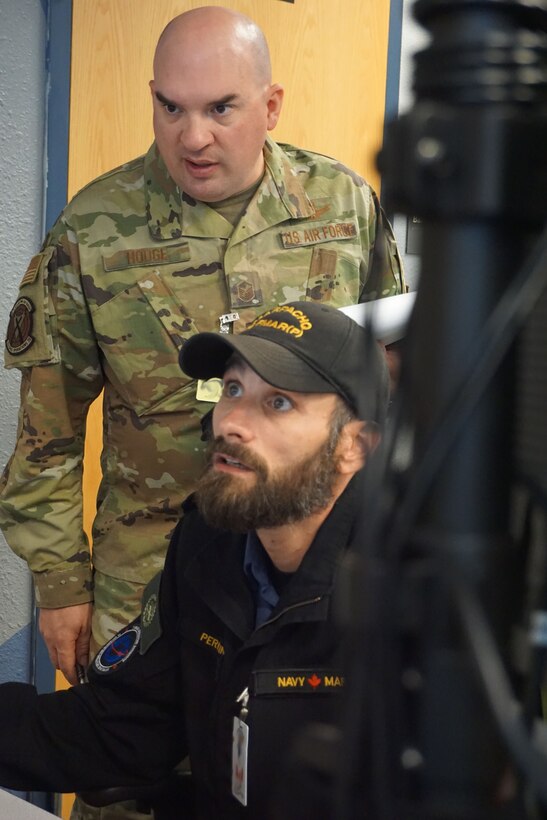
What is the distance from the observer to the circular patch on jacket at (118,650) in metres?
1.48

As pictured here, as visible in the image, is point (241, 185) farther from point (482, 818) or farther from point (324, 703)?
point (482, 818)

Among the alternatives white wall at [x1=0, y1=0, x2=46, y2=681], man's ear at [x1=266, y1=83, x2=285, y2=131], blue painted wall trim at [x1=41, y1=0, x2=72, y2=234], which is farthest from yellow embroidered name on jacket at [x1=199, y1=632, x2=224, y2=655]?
blue painted wall trim at [x1=41, y1=0, x2=72, y2=234]

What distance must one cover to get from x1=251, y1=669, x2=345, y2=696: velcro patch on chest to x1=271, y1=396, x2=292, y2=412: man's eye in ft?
1.12

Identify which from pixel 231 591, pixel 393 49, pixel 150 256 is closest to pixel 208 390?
pixel 150 256

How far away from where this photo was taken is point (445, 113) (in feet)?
→ 1.28

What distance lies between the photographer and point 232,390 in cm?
148

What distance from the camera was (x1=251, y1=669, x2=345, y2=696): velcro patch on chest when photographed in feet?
4.17

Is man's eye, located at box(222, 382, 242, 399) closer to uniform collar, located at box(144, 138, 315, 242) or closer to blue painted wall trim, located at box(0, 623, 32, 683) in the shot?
uniform collar, located at box(144, 138, 315, 242)

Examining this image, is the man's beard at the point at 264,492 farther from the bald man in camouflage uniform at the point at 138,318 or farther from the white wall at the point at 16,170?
the white wall at the point at 16,170

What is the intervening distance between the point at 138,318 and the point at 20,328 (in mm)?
200

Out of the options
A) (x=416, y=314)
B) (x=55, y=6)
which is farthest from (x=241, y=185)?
(x=416, y=314)

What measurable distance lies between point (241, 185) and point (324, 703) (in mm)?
898

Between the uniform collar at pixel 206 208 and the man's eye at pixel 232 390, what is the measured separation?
0.41m

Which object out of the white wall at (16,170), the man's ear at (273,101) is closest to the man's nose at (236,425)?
the man's ear at (273,101)
